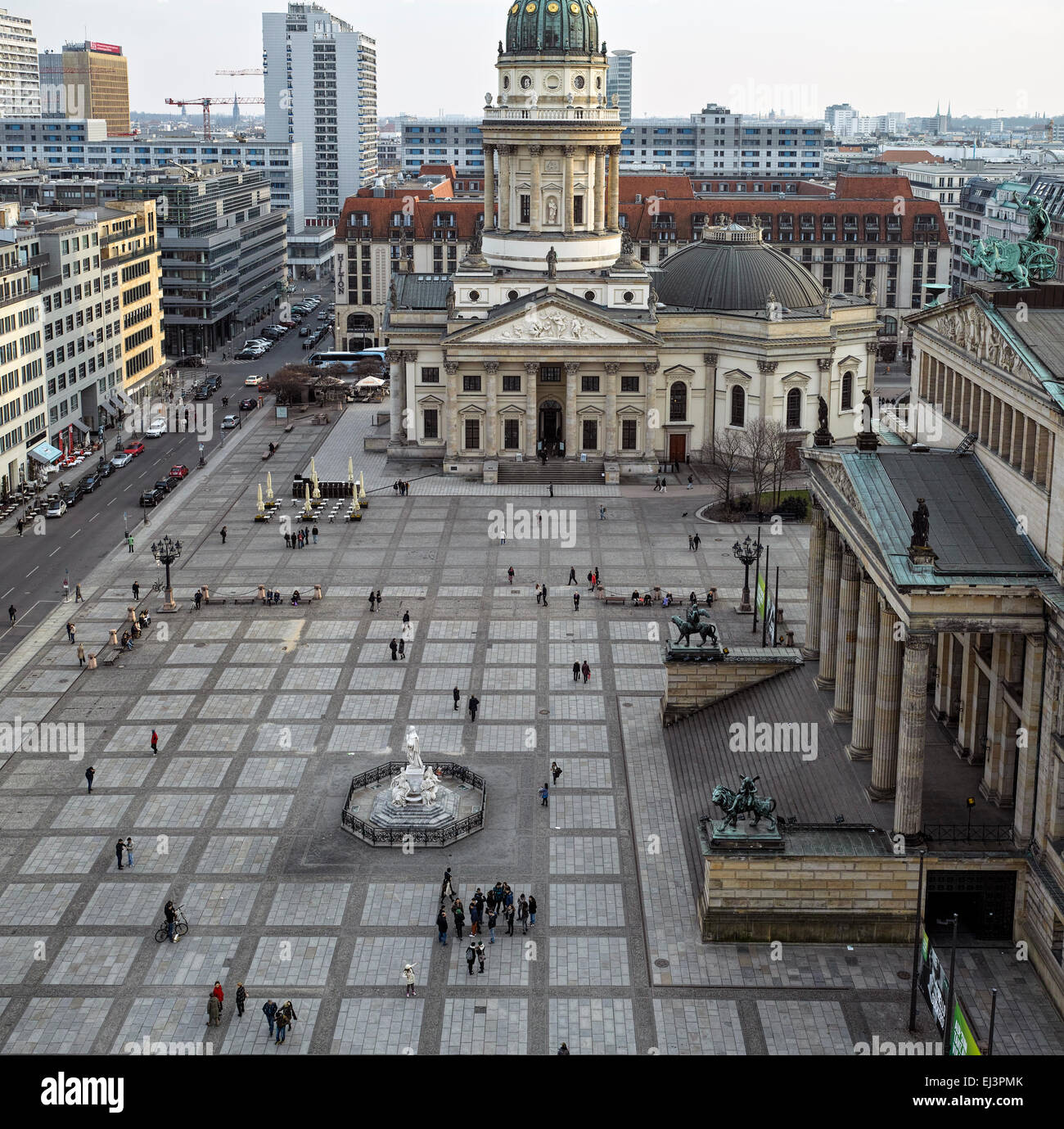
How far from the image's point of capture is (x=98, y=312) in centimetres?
15162

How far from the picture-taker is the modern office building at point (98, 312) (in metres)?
139

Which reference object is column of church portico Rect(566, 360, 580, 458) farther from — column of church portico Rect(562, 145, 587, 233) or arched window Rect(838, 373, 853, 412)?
arched window Rect(838, 373, 853, 412)

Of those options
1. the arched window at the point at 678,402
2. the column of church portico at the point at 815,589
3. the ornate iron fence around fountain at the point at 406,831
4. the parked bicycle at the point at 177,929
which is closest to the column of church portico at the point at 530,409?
the arched window at the point at 678,402

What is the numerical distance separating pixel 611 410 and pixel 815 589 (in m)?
62.1

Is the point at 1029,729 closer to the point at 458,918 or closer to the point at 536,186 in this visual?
the point at 458,918

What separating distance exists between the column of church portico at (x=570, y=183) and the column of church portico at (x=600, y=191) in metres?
2.40

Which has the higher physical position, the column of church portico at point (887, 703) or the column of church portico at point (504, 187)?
the column of church portico at point (504, 187)

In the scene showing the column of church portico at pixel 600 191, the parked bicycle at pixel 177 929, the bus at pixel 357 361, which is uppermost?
the column of church portico at pixel 600 191

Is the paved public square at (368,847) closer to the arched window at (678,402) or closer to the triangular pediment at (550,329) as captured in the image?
the triangular pediment at (550,329)

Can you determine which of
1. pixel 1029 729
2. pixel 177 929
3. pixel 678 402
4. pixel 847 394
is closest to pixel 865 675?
pixel 1029 729

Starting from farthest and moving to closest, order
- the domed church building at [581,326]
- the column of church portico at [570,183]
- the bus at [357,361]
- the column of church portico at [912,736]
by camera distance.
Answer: the bus at [357,361]
the column of church portico at [570,183]
the domed church building at [581,326]
the column of church portico at [912,736]

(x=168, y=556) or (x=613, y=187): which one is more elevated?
(x=613, y=187)

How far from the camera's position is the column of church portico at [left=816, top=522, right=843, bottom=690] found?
7012 centimetres
